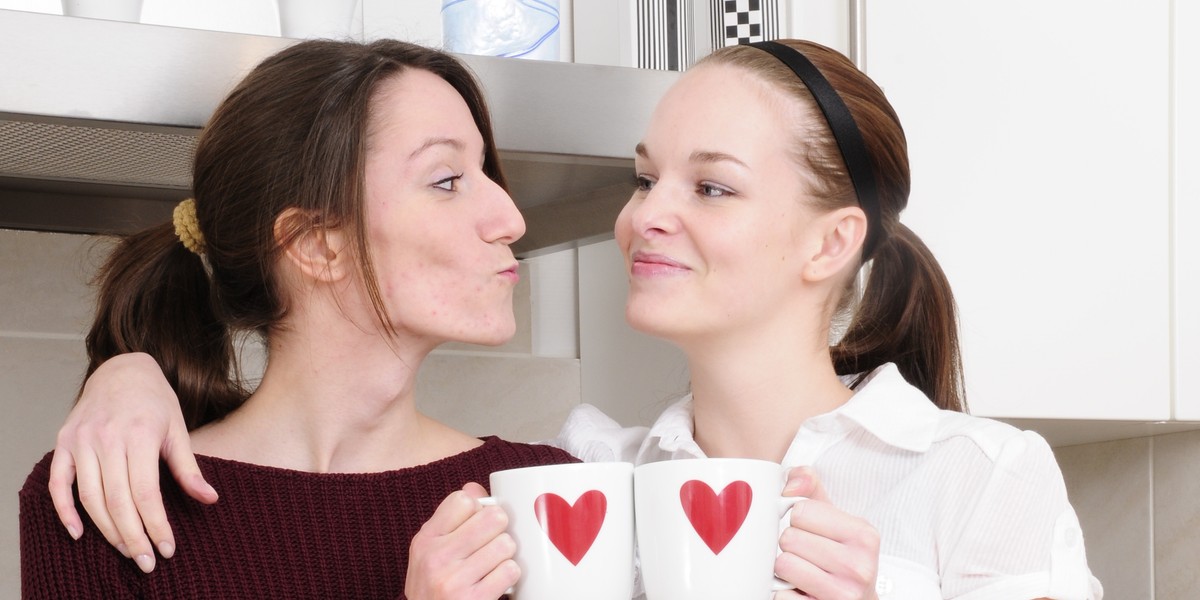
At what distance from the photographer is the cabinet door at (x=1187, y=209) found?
127cm

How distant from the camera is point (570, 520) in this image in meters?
0.63

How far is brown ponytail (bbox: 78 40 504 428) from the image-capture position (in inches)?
37.4

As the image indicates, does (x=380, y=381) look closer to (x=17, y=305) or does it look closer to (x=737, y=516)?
(x=737, y=516)

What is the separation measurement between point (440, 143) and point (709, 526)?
45 cm

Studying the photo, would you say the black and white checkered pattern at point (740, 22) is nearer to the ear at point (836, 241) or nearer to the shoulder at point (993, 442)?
the ear at point (836, 241)

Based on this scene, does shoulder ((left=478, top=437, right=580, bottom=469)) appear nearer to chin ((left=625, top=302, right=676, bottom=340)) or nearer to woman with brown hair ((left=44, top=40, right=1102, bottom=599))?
woman with brown hair ((left=44, top=40, right=1102, bottom=599))

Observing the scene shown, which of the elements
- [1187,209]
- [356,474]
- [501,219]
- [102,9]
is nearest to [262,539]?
[356,474]

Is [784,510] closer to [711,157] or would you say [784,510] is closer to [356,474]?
[711,157]

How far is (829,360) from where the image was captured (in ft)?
3.25

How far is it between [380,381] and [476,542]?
0.37 meters

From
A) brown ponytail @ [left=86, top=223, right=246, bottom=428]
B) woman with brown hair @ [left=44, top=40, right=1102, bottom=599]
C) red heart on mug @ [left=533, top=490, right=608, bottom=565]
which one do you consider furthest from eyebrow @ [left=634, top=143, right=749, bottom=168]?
brown ponytail @ [left=86, top=223, right=246, bottom=428]

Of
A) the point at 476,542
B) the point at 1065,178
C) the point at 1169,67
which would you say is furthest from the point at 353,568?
the point at 1169,67

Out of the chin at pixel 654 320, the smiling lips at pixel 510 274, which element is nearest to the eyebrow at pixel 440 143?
the smiling lips at pixel 510 274

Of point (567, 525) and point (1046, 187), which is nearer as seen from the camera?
point (567, 525)
